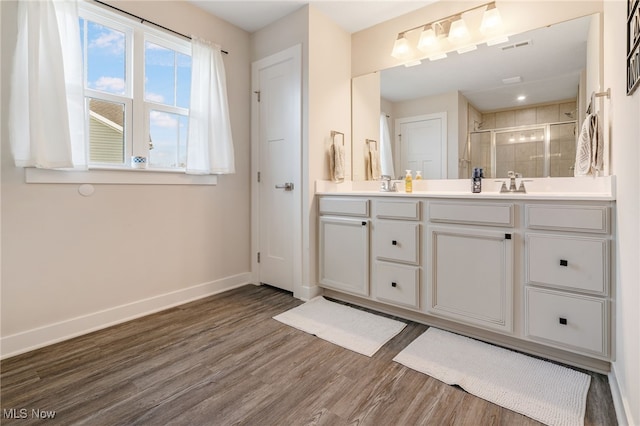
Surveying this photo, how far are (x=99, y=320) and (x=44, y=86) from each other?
1532 mm

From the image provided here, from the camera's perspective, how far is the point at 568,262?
1.65m

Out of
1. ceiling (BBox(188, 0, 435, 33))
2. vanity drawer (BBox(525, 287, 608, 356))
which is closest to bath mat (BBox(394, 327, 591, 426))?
vanity drawer (BBox(525, 287, 608, 356))

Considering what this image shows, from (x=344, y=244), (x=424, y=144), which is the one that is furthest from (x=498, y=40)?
(x=344, y=244)

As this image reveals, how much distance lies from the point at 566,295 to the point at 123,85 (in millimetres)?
3163

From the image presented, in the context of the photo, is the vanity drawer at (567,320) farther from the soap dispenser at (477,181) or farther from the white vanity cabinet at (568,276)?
the soap dispenser at (477,181)

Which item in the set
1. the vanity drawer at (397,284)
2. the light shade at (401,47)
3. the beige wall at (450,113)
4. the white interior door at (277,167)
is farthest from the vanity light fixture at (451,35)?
the vanity drawer at (397,284)

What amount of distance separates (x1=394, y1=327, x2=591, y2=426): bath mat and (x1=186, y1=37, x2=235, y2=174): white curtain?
6.85ft

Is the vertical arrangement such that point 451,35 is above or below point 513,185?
above

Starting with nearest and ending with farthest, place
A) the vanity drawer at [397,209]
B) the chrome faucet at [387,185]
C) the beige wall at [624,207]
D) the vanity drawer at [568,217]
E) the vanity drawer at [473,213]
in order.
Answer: the beige wall at [624,207] → the vanity drawer at [568,217] → the vanity drawer at [473,213] → the vanity drawer at [397,209] → the chrome faucet at [387,185]

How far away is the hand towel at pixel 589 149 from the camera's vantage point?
5.91 ft

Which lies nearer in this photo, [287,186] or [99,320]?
[99,320]

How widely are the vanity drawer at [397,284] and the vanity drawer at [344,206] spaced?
439mm

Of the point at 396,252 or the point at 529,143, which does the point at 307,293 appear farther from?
the point at 529,143

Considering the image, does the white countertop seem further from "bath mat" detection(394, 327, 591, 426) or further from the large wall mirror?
"bath mat" detection(394, 327, 591, 426)
